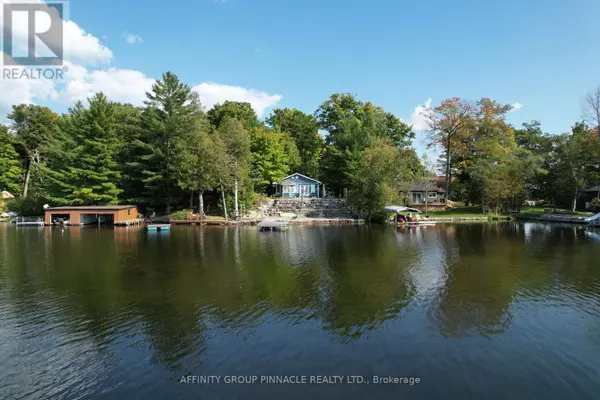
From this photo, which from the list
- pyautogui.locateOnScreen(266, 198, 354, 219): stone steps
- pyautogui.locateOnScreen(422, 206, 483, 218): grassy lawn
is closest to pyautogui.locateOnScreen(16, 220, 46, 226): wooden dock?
pyautogui.locateOnScreen(266, 198, 354, 219): stone steps

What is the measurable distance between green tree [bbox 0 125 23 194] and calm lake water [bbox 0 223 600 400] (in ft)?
148

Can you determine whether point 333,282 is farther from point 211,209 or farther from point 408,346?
point 211,209

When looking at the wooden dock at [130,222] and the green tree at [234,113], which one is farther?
the green tree at [234,113]

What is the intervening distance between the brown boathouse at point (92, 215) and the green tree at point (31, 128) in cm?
1797

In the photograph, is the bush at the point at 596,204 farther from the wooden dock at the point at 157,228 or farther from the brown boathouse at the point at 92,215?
the brown boathouse at the point at 92,215

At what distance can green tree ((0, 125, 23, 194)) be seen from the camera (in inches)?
2163

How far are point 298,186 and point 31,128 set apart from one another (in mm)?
46576

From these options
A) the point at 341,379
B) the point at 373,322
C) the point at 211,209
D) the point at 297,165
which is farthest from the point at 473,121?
the point at 341,379

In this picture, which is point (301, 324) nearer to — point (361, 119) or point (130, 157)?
point (130, 157)

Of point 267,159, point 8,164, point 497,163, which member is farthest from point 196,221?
point 497,163

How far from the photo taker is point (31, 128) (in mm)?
57625

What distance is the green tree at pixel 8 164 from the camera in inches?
2163

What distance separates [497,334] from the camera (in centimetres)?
1020

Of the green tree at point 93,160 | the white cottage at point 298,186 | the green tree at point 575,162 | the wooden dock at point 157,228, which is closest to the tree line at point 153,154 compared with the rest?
the green tree at point 93,160
